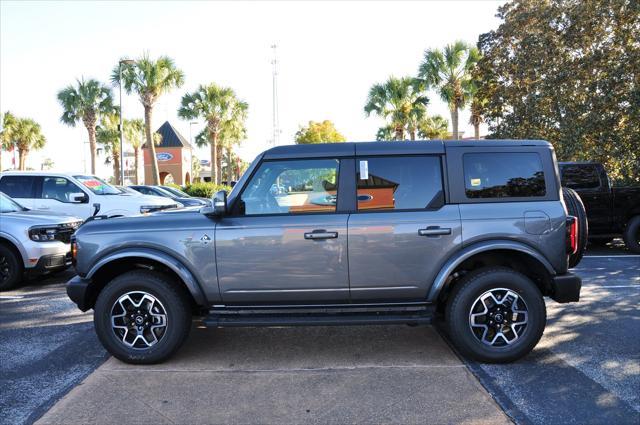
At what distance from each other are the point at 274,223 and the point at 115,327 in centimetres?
167

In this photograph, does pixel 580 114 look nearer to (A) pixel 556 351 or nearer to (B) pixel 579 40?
(B) pixel 579 40

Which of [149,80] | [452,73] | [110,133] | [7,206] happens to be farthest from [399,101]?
[7,206]

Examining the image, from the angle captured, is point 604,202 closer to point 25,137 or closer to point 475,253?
point 475,253

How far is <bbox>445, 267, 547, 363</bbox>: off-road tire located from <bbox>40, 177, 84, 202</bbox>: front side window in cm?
911

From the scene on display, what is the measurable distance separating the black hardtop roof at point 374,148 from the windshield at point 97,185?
26.3ft

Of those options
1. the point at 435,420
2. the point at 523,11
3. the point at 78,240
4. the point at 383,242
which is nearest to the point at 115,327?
the point at 78,240

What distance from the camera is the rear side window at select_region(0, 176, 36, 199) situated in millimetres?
10914

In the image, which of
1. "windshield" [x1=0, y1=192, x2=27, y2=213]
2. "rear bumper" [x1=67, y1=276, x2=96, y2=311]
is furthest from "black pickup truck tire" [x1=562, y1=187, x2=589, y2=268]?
"windshield" [x1=0, y1=192, x2=27, y2=213]

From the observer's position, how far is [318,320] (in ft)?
14.5

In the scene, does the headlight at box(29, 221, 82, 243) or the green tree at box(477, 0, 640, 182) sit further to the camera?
the green tree at box(477, 0, 640, 182)

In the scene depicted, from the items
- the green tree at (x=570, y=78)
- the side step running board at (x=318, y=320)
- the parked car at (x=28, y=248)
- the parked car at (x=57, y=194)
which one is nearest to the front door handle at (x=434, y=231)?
the side step running board at (x=318, y=320)

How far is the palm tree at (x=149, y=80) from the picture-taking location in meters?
31.5

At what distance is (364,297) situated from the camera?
14.9 feet

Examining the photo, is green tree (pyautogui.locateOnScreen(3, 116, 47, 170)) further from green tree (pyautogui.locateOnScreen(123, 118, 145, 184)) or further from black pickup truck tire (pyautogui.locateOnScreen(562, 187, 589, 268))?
black pickup truck tire (pyautogui.locateOnScreen(562, 187, 589, 268))
